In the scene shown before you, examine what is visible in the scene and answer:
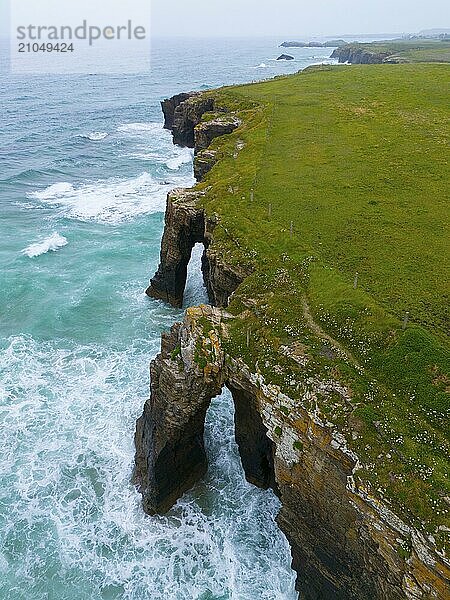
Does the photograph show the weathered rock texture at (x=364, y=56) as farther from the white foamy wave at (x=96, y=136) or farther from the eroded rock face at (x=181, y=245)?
the eroded rock face at (x=181, y=245)

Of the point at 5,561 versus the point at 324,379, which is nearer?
the point at 324,379

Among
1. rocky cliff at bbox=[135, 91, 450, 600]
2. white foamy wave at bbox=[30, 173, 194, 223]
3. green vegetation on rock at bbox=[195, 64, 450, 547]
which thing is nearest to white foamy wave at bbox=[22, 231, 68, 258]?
white foamy wave at bbox=[30, 173, 194, 223]

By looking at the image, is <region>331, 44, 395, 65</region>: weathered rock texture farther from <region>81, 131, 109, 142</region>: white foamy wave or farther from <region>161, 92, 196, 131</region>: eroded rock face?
<region>81, 131, 109, 142</region>: white foamy wave

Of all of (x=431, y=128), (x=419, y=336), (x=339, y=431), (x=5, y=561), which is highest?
(x=431, y=128)

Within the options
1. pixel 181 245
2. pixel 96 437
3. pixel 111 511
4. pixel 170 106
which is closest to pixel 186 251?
pixel 181 245

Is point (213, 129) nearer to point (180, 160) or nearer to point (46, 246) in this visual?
point (46, 246)

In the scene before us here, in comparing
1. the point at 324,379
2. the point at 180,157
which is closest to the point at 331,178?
the point at 324,379

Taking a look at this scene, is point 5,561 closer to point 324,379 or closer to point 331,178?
point 324,379
